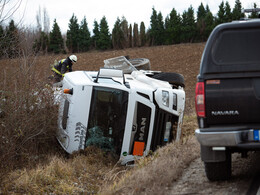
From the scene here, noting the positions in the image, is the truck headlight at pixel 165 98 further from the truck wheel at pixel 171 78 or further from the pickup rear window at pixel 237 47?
the pickup rear window at pixel 237 47

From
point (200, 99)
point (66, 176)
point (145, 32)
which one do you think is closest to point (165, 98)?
point (66, 176)

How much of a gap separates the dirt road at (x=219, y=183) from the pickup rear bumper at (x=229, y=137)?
608mm

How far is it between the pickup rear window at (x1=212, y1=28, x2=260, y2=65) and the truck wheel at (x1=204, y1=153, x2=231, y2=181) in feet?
3.78

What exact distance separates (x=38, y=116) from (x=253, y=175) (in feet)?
15.1

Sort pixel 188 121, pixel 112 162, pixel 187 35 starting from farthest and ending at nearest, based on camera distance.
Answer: pixel 187 35, pixel 188 121, pixel 112 162

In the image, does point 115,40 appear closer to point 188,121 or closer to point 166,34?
point 166,34

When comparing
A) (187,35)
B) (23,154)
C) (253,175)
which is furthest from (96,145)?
(187,35)

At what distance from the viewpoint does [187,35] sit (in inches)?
2559

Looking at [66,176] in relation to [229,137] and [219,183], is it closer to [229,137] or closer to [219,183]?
[219,183]

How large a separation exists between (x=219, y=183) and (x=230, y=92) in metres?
1.25

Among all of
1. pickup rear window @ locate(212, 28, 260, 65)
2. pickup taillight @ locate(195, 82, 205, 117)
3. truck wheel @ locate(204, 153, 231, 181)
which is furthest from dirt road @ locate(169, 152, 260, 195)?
pickup rear window @ locate(212, 28, 260, 65)

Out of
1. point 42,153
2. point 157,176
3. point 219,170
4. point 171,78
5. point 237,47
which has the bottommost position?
point 42,153

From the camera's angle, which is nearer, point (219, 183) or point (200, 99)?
point (200, 99)

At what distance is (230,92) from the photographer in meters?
4.27
